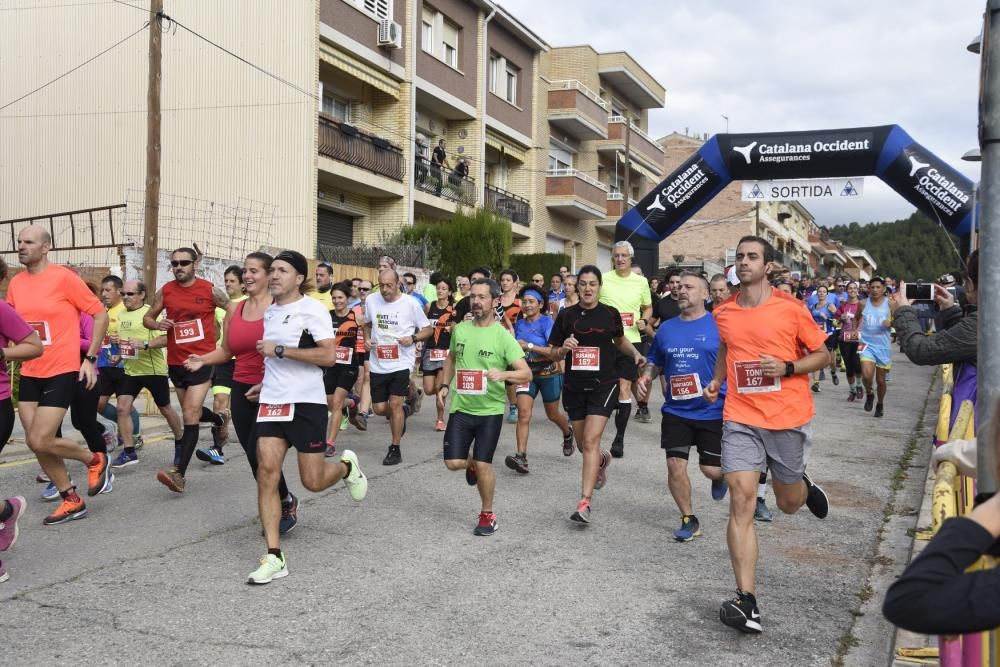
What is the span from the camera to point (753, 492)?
479 cm

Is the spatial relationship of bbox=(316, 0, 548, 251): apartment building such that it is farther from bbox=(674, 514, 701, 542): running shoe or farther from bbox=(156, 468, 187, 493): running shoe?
bbox=(674, 514, 701, 542): running shoe

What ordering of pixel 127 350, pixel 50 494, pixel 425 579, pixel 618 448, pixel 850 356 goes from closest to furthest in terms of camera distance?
pixel 425 579 → pixel 50 494 → pixel 127 350 → pixel 618 448 → pixel 850 356

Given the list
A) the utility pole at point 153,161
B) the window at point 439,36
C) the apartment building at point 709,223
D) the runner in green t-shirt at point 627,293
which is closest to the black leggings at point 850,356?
the runner in green t-shirt at point 627,293

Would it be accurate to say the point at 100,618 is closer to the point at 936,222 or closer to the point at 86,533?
the point at 86,533

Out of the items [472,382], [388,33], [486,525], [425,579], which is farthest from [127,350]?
[388,33]

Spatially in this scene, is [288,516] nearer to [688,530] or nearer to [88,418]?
[88,418]

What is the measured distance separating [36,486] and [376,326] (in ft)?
11.0

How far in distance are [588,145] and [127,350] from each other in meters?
32.3

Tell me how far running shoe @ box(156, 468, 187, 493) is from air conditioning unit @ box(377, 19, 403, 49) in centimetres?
1791

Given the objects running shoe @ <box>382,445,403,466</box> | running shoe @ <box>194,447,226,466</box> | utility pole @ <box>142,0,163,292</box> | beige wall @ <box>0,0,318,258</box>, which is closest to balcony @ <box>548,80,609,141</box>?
beige wall @ <box>0,0,318,258</box>

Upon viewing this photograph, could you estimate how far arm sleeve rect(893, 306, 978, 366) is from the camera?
470 cm

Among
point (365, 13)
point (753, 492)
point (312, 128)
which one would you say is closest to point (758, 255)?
point (753, 492)

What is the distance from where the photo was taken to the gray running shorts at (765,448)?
16.1 ft

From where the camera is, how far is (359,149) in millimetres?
23547
